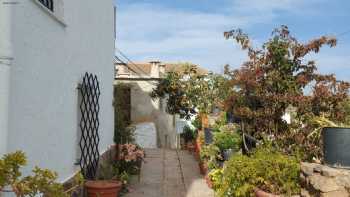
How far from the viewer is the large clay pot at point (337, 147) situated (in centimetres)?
585

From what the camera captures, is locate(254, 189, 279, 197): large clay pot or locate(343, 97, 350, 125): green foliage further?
locate(343, 97, 350, 125): green foliage

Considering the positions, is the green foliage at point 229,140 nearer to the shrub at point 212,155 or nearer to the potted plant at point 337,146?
the shrub at point 212,155

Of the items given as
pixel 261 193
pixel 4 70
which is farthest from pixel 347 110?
pixel 4 70

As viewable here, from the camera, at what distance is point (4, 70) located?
3854mm

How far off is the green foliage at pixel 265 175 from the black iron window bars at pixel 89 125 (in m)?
2.48

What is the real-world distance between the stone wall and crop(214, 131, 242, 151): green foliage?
10.6 feet

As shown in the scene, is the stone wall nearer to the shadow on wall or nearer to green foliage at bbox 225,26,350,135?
green foliage at bbox 225,26,350,135

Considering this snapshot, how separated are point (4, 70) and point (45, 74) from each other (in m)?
1.26

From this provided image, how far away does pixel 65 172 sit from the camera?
6.20 m

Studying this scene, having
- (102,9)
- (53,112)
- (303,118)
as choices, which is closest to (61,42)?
(53,112)

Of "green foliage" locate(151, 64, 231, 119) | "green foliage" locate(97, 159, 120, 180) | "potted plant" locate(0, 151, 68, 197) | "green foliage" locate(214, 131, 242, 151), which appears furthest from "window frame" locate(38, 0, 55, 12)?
"green foliage" locate(151, 64, 231, 119)

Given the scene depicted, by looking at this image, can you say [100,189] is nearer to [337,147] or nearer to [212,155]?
[212,155]

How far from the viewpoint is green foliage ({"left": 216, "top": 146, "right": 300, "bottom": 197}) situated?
6395 millimetres

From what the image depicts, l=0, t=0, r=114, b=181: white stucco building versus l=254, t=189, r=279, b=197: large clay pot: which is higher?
l=0, t=0, r=114, b=181: white stucco building
